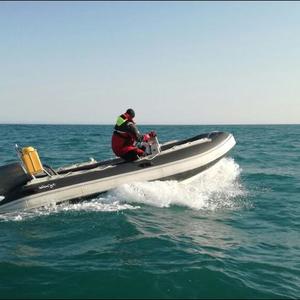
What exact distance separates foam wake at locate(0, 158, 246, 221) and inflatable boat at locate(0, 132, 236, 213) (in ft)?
0.57

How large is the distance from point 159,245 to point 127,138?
4.10 m

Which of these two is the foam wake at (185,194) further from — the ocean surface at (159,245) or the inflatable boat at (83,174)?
the inflatable boat at (83,174)

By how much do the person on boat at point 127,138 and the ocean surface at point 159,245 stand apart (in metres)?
0.94

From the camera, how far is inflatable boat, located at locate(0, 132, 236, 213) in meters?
8.67

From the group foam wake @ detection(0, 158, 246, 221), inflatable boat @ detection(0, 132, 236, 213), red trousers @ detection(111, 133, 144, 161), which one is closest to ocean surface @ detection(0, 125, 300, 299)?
foam wake @ detection(0, 158, 246, 221)

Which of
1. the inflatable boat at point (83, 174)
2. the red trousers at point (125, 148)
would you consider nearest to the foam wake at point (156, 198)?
the inflatable boat at point (83, 174)

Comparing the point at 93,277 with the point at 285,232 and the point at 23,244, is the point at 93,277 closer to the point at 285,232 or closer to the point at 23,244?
the point at 23,244

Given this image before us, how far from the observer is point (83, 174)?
Result: 9.27 meters

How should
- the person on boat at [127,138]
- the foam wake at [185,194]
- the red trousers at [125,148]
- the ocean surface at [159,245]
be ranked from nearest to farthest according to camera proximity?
the ocean surface at [159,245] < the foam wake at [185,194] < the person on boat at [127,138] < the red trousers at [125,148]

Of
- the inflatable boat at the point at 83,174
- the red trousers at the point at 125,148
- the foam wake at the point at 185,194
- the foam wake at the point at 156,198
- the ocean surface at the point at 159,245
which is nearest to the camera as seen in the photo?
the ocean surface at the point at 159,245

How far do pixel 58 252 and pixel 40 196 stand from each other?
2864mm

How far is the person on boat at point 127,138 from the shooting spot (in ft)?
32.0

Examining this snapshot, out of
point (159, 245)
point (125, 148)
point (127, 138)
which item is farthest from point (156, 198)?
point (159, 245)

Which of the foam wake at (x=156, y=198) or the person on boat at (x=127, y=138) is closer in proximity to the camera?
the foam wake at (x=156, y=198)
